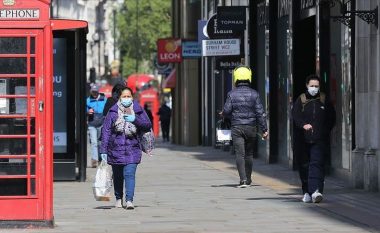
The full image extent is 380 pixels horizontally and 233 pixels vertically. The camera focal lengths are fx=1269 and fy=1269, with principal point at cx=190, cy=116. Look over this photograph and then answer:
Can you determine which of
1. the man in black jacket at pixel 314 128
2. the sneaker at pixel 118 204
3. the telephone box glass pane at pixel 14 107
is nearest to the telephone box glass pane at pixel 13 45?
the telephone box glass pane at pixel 14 107

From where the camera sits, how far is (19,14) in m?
13.0

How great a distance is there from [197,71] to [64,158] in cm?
2163

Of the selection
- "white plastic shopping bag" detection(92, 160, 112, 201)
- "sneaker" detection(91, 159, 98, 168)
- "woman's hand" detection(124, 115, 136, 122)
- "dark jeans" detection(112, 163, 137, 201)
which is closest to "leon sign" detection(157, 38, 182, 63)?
"sneaker" detection(91, 159, 98, 168)

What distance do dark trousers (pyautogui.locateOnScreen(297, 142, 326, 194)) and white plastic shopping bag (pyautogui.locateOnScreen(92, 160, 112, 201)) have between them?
271 cm

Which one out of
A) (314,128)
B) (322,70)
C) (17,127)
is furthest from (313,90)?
(322,70)

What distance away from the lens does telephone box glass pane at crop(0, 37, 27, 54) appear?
13.1 meters

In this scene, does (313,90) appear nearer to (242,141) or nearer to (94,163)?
(242,141)

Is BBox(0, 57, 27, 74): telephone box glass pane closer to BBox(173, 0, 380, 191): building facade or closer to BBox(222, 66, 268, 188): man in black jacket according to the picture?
BBox(173, 0, 380, 191): building facade

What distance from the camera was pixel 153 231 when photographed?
1316 centimetres

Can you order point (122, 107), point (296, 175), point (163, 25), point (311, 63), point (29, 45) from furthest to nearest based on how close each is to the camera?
point (163, 25) < point (311, 63) < point (296, 175) < point (122, 107) < point (29, 45)

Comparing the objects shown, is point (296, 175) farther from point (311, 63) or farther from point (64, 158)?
point (64, 158)

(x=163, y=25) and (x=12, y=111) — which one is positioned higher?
(x=163, y=25)

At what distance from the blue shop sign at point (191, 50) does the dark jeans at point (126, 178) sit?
2358 cm

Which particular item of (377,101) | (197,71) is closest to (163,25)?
Result: (197,71)
